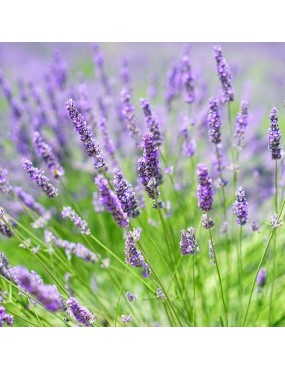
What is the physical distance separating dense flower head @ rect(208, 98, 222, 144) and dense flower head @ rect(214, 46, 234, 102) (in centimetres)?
10

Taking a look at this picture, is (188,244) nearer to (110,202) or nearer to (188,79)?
(110,202)

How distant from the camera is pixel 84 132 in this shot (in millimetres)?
1154

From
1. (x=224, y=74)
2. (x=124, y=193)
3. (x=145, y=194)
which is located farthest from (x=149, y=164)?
(x=145, y=194)

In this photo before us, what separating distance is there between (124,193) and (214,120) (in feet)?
1.07

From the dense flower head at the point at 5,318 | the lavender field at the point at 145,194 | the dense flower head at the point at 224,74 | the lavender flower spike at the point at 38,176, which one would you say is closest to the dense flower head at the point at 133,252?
the lavender field at the point at 145,194

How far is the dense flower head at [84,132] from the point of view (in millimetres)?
1141

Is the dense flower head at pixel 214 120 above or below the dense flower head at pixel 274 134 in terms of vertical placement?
above

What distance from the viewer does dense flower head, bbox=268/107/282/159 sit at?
117 centimetres

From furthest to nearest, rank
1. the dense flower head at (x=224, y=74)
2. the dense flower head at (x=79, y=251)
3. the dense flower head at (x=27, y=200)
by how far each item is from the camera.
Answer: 1. the dense flower head at (x=27, y=200)
2. the dense flower head at (x=79, y=251)
3. the dense flower head at (x=224, y=74)

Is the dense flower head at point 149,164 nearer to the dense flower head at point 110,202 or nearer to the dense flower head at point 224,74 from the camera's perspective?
the dense flower head at point 110,202

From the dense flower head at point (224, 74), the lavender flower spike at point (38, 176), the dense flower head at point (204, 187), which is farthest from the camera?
the dense flower head at point (224, 74)

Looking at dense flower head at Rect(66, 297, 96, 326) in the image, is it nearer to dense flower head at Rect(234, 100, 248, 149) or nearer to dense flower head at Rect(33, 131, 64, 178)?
dense flower head at Rect(33, 131, 64, 178)
